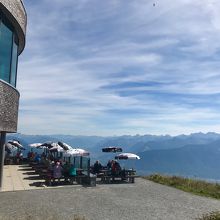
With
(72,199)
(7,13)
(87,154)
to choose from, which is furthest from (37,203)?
(87,154)

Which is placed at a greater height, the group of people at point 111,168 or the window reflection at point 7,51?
the window reflection at point 7,51

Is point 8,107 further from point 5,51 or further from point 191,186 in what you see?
point 191,186

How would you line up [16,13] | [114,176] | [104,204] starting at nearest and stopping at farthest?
[104,204] → [16,13] → [114,176]

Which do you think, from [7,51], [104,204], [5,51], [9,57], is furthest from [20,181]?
[5,51]

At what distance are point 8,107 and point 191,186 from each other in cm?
1351

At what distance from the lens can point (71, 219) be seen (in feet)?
46.2

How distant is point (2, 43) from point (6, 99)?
2505 mm

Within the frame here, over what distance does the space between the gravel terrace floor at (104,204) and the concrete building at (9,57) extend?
3480mm

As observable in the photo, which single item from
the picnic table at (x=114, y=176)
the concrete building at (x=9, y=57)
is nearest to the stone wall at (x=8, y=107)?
the concrete building at (x=9, y=57)

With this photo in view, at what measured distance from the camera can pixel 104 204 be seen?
59.2ft

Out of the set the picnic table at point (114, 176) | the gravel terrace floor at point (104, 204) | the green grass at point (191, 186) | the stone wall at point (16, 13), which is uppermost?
the stone wall at point (16, 13)

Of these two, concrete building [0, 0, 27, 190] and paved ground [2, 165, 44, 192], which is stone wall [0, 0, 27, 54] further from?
paved ground [2, 165, 44, 192]

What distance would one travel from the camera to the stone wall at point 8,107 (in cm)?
1767

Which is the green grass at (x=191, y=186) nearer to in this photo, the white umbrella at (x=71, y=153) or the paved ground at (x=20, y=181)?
the white umbrella at (x=71, y=153)
